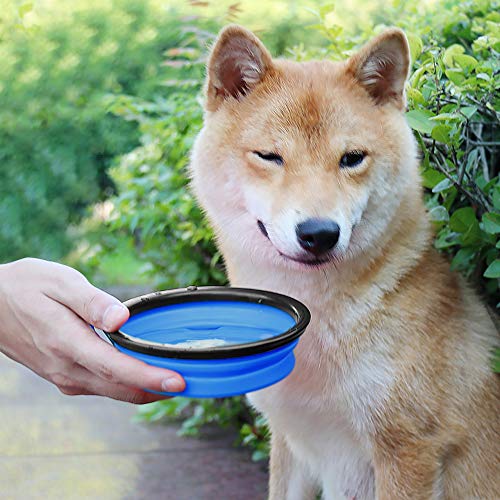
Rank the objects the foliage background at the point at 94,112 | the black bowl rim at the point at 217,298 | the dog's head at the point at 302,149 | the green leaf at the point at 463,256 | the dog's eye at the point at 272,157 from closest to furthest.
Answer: the black bowl rim at the point at 217,298, the dog's head at the point at 302,149, the dog's eye at the point at 272,157, the green leaf at the point at 463,256, the foliage background at the point at 94,112

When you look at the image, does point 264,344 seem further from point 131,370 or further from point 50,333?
point 50,333

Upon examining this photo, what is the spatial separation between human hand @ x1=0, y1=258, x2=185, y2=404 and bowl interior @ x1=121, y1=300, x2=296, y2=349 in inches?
3.7

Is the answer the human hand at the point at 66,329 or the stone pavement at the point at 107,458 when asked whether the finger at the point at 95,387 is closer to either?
the human hand at the point at 66,329

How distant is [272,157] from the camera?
212 cm

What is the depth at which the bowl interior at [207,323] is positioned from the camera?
1901 millimetres

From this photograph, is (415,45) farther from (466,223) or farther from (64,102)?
(64,102)

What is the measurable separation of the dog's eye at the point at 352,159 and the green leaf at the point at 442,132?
0.71ft

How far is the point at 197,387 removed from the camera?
1.65m

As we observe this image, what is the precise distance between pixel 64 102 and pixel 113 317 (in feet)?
18.9

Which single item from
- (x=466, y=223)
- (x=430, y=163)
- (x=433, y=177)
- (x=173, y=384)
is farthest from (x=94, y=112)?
(x=173, y=384)

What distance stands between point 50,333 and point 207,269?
6.54 feet

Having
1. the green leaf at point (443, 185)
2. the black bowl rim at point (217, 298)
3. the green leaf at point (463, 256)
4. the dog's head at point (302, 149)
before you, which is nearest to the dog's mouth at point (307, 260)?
the dog's head at point (302, 149)

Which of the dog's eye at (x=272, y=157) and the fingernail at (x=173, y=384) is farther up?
the dog's eye at (x=272, y=157)

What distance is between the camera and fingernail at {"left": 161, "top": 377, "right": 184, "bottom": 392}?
1.64m
